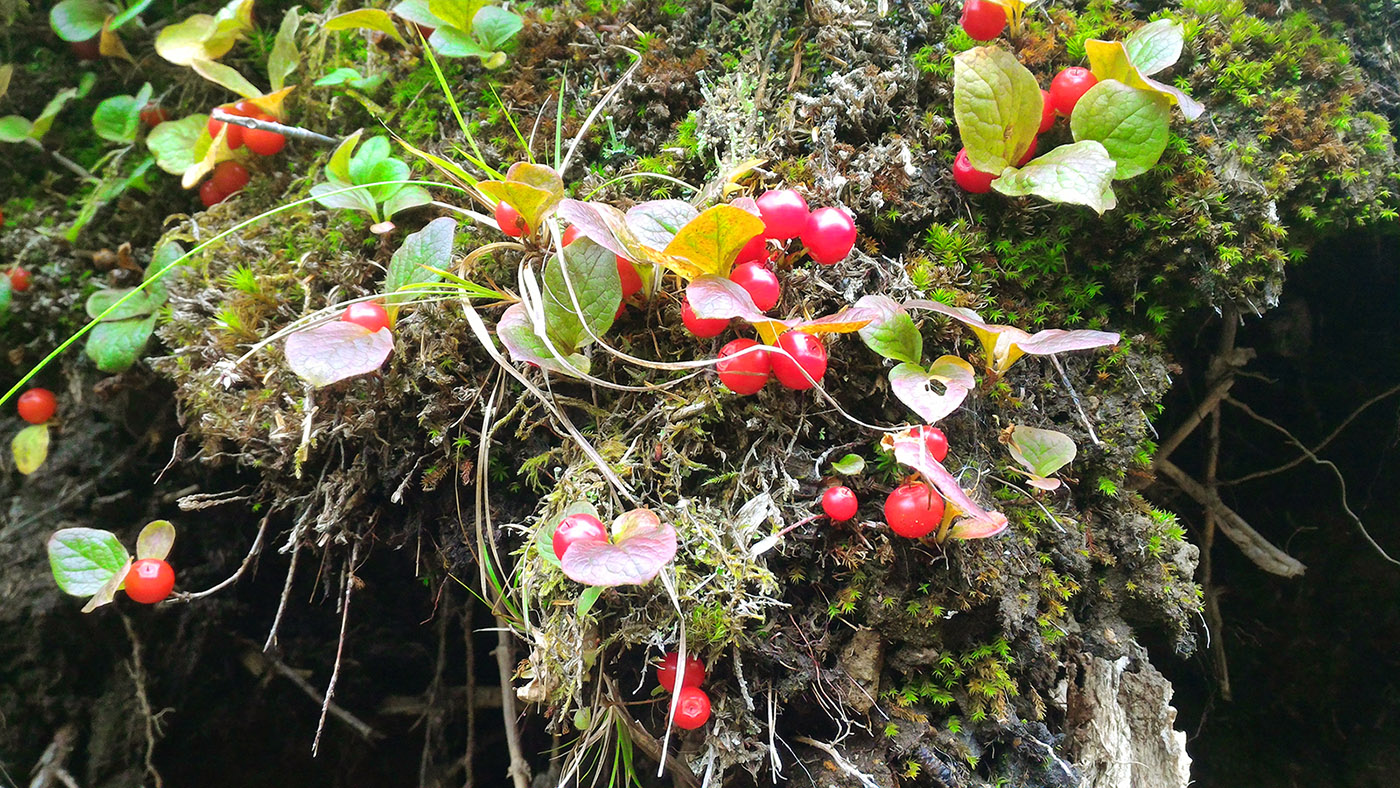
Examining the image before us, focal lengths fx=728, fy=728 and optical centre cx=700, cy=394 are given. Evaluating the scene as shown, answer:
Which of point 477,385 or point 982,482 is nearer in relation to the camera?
point 982,482

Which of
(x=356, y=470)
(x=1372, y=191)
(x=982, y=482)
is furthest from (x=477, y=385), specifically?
(x=1372, y=191)

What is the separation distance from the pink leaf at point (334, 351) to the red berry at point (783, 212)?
0.64m

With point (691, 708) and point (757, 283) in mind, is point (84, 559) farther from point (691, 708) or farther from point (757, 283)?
point (757, 283)

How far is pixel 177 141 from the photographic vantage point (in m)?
1.67

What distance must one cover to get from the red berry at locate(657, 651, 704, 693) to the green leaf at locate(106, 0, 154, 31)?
1.92 meters

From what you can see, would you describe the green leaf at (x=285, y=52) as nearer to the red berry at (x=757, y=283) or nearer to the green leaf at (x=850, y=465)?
the red berry at (x=757, y=283)

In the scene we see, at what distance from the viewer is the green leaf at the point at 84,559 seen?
138 centimetres

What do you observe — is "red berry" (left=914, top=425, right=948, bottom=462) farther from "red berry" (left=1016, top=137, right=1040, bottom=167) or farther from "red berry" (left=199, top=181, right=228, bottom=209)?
"red berry" (left=199, top=181, right=228, bottom=209)

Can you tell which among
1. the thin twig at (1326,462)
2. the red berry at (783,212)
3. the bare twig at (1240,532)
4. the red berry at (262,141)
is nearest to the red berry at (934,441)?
the red berry at (783,212)

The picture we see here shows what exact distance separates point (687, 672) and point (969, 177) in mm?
961

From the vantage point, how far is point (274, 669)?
1770mm

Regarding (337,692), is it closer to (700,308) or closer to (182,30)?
(700,308)

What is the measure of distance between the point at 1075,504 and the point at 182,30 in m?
2.17

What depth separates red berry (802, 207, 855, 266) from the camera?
3.64ft
